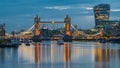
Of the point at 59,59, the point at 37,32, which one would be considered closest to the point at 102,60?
the point at 59,59

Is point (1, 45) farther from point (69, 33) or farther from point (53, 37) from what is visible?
point (53, 37)

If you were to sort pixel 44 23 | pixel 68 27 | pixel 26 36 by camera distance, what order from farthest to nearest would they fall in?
1. pixel 44 23
2. pixel 68 27
3. pixel 26 36

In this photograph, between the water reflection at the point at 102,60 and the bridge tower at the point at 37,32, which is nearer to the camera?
the water reflection at the point at 102,60

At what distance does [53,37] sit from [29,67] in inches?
4032

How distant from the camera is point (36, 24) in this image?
132 metres

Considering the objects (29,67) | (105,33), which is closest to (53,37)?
(105,33)

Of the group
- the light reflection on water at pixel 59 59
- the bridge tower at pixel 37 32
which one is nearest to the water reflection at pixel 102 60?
the light reflection on water at pixel 59 59

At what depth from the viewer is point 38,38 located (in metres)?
126

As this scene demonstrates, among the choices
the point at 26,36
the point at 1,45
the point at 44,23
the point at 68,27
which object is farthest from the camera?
the point at 44,23

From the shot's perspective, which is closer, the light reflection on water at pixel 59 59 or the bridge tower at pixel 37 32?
the light reflection on water at pixel 59 59

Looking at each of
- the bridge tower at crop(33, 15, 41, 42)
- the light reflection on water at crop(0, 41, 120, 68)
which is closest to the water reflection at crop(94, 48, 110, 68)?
the light reflection on water at crop(0, 41, 120, 68)

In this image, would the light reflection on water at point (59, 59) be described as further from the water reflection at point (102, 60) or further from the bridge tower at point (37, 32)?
the bridge tower at point (37, 32)

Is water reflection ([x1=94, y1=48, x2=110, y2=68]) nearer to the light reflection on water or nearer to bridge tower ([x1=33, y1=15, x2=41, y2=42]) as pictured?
the light reflection on water

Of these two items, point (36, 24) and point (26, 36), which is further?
point (36, 24)
